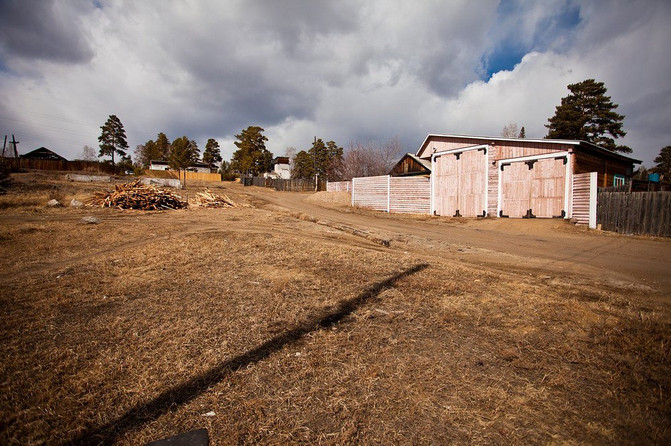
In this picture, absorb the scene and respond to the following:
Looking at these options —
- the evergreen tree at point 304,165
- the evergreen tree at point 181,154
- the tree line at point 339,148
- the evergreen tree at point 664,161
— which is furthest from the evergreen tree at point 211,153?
the evergreen tree at point 664,161

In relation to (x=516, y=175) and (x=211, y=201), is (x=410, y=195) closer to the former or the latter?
(x=516, y=175)

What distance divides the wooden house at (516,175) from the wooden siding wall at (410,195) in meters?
0.54

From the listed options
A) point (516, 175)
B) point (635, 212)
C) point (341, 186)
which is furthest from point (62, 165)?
point (635, 212)

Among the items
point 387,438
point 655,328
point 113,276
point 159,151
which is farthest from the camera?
point 159,151

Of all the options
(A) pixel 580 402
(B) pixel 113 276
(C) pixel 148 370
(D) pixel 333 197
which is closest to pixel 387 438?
(A) pixel 580 402

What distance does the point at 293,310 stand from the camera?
3.79 m

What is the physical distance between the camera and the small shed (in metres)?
28.7

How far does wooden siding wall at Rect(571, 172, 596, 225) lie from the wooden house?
0.40 meters

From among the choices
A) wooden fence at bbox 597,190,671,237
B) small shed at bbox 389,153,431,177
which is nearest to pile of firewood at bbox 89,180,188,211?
wooden fence at bbox 597,190,671,237

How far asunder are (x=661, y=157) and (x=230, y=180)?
Result: 272ft

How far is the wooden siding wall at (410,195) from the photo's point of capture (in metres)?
20.6

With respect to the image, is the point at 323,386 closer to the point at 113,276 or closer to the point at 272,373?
the point at 272,373

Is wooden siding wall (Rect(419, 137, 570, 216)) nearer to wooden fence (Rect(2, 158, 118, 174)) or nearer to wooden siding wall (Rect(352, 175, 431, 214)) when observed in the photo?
wooden siding wall (Rect(352, 175, 431, 214))

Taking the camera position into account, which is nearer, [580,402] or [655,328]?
[580,402]
